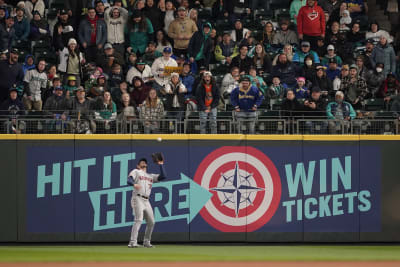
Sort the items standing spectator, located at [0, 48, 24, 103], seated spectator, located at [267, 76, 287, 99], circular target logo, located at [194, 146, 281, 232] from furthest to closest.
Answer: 1. seated spectator, located at [267, 76, 287, 99]
2. standing spectator, located at [0, 48, 24, 103]
3. circular target logo, located at [194, 146, 281, 232]

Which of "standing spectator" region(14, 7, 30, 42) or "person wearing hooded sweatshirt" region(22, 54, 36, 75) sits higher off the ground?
"standing spectator" region(14, 7, 30, 42)

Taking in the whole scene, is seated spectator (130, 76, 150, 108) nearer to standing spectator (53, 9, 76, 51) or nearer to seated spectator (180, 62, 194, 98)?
seated spectator (180, 62, 194, 98)

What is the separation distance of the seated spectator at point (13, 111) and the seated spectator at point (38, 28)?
343cm

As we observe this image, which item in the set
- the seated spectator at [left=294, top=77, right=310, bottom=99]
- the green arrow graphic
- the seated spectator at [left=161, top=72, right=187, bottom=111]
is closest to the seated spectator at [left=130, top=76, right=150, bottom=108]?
the seated spectator at [left=161, top=72, right=187, bottom=111]

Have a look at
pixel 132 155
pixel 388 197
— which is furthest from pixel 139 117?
pixel 388 197

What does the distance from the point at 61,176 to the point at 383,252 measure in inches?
302

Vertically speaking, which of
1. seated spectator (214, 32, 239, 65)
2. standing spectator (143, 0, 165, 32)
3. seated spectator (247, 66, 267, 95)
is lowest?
seated spectator (247, 66, 267, 95)

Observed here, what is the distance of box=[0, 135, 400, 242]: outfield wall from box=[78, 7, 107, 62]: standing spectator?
3.92 meters

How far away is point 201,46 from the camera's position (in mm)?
23141

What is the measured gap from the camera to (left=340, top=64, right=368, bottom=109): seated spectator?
21.8m

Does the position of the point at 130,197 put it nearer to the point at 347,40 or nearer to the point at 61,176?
the point at 61,176

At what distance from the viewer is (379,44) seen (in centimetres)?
2320

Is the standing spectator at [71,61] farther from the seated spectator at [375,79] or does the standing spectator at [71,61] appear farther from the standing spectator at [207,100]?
the seated spectator at [375,79]

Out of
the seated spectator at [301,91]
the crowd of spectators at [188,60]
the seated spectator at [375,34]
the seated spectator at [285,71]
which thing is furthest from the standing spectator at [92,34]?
the seated spectator at [375,34]
